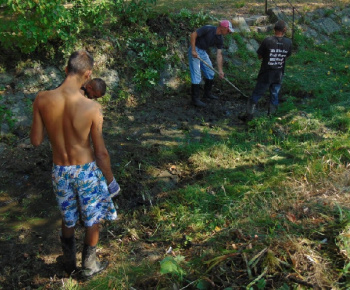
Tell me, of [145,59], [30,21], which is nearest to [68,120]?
[30,21]

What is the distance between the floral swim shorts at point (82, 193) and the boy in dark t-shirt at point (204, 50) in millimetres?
4453

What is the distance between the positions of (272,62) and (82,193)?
4.83 metres

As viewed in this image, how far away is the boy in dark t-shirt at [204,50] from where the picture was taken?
7000 mm

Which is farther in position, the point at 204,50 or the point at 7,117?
the point at 204,50

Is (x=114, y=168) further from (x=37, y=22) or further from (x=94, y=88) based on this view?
(x=37, y=22)

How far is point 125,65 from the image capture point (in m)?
7.59

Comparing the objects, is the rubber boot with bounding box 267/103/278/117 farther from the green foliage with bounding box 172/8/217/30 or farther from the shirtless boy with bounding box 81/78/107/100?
the shirtless boy with bounding box 81/78/107/100

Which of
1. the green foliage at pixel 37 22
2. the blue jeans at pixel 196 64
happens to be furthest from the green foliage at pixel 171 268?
the blue jeans at pixel 196 64

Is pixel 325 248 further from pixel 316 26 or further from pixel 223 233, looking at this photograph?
pixel 316 26

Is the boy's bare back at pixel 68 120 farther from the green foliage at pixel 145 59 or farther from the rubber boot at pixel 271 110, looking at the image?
the rubber boot at pixel 271 110

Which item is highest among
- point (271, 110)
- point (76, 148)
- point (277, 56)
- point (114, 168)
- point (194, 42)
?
point (194, 42)

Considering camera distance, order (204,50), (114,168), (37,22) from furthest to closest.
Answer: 1. (204,50)
2. (37,22)
3. (114,168)

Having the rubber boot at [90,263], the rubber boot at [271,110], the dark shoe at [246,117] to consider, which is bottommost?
the rubber boot at [90,263]

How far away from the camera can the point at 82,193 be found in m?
3.25
